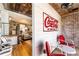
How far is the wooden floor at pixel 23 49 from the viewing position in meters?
1.51

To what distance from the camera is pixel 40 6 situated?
1.52 meters

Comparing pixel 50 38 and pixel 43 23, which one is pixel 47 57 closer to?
pixel 50 38

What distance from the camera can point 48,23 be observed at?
1550mm

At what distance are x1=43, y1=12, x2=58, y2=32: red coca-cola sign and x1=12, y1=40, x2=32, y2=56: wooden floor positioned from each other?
11.0 inches

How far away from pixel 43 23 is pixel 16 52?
1.65ft

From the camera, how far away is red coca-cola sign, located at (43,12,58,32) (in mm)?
1536

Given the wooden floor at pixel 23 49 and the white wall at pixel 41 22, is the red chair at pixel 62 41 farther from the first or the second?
the wooden floor at pixel 23 49

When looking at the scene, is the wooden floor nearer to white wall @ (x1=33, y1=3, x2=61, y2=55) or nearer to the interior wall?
white wall @ (x1=33, y1=3, x2=61, y2=55)

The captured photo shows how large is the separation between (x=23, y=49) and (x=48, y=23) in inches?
18.1

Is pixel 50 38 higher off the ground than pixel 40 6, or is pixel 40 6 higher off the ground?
pixel 40 6

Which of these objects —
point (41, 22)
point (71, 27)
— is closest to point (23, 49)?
point (41, 22)

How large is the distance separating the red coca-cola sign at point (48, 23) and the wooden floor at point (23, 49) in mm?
280

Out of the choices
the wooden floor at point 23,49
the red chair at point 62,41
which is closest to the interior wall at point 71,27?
the red chair at point 62,41

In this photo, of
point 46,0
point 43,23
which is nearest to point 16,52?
point 43,23
